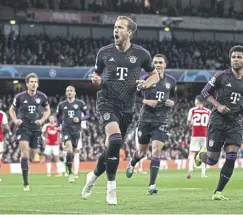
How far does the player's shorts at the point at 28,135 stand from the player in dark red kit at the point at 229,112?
230 inches

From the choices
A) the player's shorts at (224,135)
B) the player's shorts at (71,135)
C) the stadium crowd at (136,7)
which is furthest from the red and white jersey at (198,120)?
the stadium crowd at (136,7)

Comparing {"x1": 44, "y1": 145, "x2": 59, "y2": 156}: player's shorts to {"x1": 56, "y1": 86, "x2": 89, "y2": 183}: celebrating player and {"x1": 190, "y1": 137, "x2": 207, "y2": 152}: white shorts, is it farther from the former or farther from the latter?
{"x1": 190, "y1": 137, "x2": 207, "y2": 152}: white shorts

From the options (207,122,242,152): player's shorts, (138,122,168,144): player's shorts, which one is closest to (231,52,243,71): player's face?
(207,122,242,152): player's shorts

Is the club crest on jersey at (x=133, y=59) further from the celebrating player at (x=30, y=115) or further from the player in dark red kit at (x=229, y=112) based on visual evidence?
the celebrating player at (x=30, y=115)

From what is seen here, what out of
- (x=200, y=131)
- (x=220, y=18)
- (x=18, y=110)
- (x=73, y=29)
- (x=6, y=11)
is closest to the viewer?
(x=18, y=110)

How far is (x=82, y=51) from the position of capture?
1900 inches

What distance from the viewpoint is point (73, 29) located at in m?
50.3

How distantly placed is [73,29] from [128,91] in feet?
129

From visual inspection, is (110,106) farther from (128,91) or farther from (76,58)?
(76,58)

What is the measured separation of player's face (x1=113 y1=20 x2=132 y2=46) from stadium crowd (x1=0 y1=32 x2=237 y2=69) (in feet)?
109

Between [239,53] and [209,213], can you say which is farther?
[239,53]

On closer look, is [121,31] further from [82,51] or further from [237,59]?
[82,51]

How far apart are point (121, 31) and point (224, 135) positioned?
2.69 meters

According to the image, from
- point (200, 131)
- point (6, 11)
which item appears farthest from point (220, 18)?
point (200, 131)
